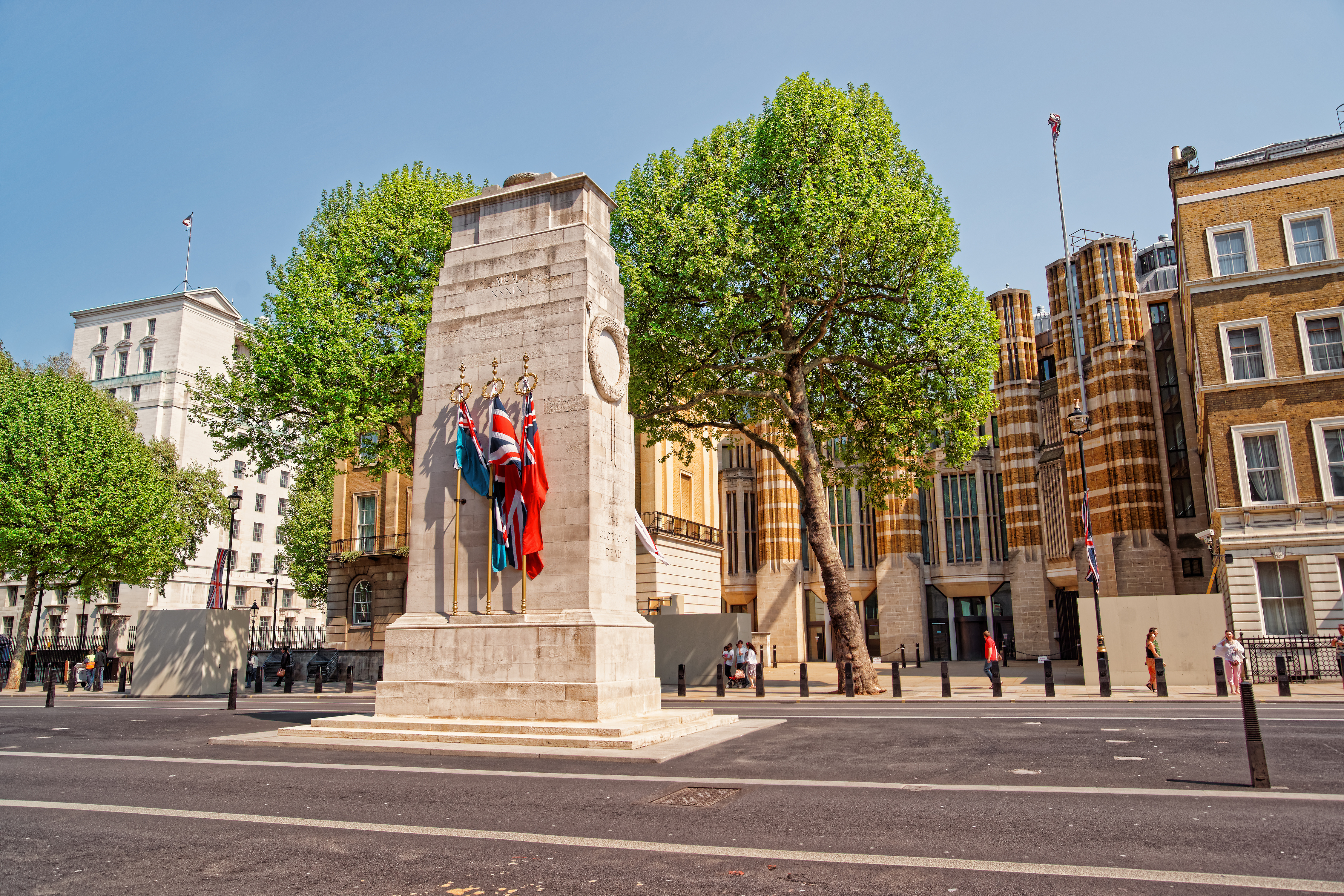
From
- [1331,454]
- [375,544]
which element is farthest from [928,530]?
[375,544]

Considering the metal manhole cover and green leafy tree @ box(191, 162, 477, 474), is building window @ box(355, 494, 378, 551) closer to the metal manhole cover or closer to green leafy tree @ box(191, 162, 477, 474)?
green leafy tree @ box(191, 162, 477, 474)

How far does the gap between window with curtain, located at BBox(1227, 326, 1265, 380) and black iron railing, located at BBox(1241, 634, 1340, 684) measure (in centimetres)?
782

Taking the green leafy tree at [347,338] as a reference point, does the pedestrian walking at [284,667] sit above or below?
below

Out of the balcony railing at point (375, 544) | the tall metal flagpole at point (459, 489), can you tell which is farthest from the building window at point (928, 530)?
the tall metal flagpole at point (459, 489)

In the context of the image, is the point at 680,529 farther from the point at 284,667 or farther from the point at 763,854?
the point at 763,854

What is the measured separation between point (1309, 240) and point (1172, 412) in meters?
15.8

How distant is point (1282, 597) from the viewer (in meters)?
24.0

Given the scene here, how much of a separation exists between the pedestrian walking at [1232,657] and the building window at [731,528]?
29167 mm

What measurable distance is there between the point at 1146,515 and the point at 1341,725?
28699 millimetres

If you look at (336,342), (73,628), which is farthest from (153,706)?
(73,628)

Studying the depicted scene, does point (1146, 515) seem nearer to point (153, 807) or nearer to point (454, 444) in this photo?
point (454, 444)

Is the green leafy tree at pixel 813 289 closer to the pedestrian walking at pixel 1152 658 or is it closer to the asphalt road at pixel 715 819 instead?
the pedestrian walking at pixel 1152 658

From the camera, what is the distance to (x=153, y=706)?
21.2 meters

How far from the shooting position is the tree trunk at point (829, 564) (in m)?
22.2
